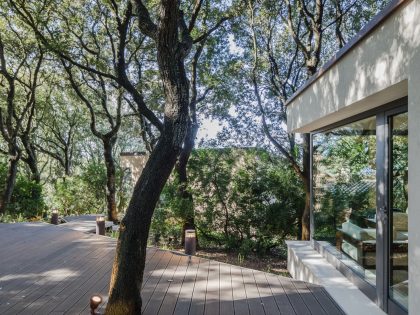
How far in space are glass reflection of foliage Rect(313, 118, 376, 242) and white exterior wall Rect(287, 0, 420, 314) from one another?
0.36m

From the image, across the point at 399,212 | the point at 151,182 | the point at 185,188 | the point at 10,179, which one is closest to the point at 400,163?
the point at 399,212

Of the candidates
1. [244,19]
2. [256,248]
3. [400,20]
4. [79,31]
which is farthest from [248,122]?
Result: [400,20]

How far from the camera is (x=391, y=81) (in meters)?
2.90

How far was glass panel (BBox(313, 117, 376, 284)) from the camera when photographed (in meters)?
4.09

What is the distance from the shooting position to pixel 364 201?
14.1 feet

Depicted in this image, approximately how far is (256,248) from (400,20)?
25.4ft

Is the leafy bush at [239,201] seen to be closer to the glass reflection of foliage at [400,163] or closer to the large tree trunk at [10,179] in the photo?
the large tree trunk at [10,179]

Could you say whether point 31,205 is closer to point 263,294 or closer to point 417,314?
point 263,294

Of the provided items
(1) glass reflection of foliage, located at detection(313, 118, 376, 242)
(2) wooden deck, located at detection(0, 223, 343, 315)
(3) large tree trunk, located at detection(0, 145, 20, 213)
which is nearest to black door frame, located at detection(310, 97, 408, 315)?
(1) glass reflection of foliage, located at detection(313, 118, 376, 242)

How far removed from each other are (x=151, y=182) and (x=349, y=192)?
9.80 ft

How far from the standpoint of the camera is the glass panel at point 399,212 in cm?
327

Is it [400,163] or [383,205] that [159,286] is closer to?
[383,205]

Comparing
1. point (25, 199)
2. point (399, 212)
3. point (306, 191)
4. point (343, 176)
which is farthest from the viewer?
point (25, 199)

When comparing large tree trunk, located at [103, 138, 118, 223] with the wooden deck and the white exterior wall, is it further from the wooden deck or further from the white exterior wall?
the white exterior wall
